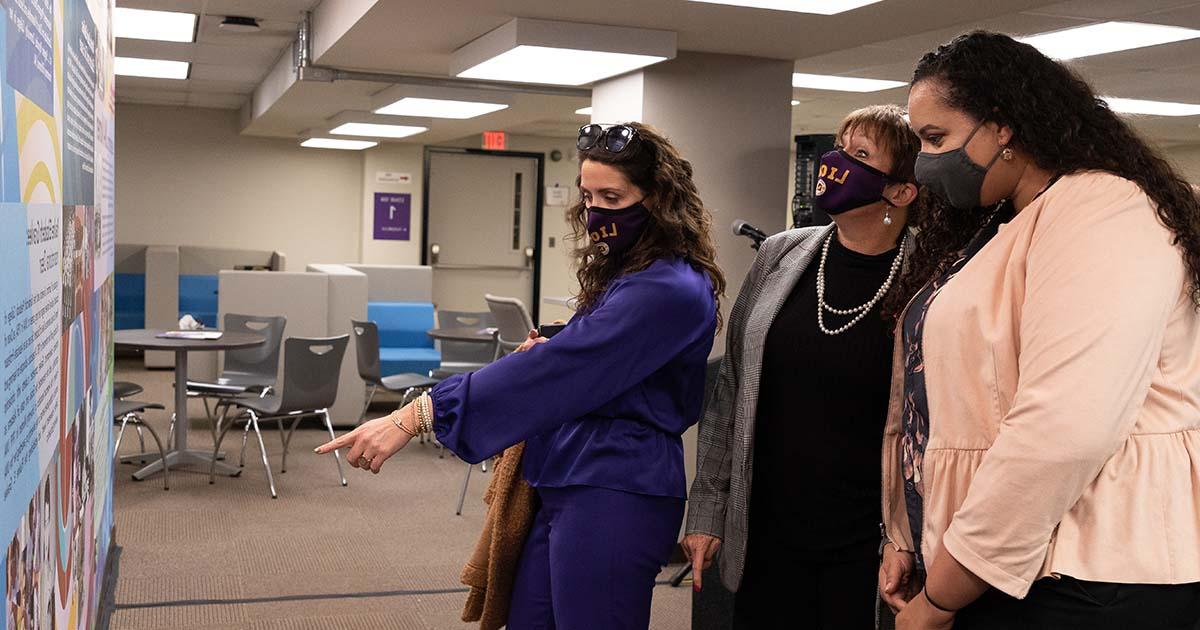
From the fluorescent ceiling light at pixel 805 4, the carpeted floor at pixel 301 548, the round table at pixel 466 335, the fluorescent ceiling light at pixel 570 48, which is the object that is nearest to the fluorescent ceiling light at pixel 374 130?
the round table at pixel 466 335

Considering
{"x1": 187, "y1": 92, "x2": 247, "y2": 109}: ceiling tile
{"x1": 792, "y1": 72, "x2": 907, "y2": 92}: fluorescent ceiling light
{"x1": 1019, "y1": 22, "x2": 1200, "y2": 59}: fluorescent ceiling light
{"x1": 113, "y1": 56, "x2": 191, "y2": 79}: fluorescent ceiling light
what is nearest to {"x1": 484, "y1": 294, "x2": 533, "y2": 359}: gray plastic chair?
{"x1": 792, "y1": 72, "x2": 907, "y2": 92}: fluorescent ceiling light

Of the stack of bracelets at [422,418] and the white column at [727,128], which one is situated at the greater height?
the white column at [727,128]

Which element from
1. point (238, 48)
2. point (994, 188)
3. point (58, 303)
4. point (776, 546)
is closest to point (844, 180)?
point (994, 188)

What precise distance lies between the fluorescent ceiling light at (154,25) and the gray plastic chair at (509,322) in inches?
98.8

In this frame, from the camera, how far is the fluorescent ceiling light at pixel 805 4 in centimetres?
389

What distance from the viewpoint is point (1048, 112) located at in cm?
142

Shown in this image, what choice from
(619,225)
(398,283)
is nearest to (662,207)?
(619,225)

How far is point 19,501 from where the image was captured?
4.32ft

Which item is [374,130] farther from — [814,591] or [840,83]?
[814,591]

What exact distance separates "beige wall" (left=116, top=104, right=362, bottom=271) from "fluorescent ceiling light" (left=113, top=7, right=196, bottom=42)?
5.84 meters

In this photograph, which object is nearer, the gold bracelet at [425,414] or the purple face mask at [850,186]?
the gold bracelet at [425,414]

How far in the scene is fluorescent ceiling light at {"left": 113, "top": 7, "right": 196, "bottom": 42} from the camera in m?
6.32

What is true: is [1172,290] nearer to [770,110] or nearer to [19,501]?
[19,501]

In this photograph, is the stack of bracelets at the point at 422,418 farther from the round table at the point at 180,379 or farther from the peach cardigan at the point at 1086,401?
the round table at the point at 180,379
